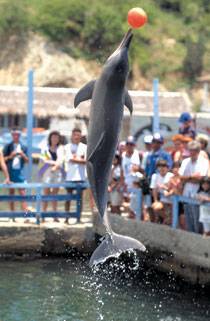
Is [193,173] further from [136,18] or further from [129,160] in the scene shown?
[136,18]

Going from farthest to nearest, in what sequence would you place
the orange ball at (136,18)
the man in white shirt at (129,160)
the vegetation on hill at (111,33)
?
1. the vegetation on hill at (111,33)
2. the man in white shirt at (129,160)
3. the orange ball at (136,18)

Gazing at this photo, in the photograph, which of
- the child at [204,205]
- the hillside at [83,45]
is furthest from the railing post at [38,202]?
the hillside at [83,45]

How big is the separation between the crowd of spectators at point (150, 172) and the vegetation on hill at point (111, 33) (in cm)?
4699

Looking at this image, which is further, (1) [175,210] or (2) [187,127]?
(2) [187,127]

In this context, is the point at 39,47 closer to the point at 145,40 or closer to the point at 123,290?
the point at 145,40

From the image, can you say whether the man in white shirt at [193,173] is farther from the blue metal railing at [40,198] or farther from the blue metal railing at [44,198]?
the blue metal railing at [40,198]

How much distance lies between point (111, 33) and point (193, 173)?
52.5 meters

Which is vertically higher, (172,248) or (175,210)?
(175,210)

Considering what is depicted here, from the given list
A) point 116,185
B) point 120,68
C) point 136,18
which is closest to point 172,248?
point 116,185

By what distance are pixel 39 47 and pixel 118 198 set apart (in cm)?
4879

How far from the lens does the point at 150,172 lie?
1543 cm

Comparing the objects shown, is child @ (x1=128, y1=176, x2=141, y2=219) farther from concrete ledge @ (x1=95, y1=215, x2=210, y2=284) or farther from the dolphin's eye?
the dolphin's eye

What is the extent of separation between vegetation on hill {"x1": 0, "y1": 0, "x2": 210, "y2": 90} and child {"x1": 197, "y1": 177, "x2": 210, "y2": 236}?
50107 millimetres

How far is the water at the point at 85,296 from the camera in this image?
1317 centimetres
